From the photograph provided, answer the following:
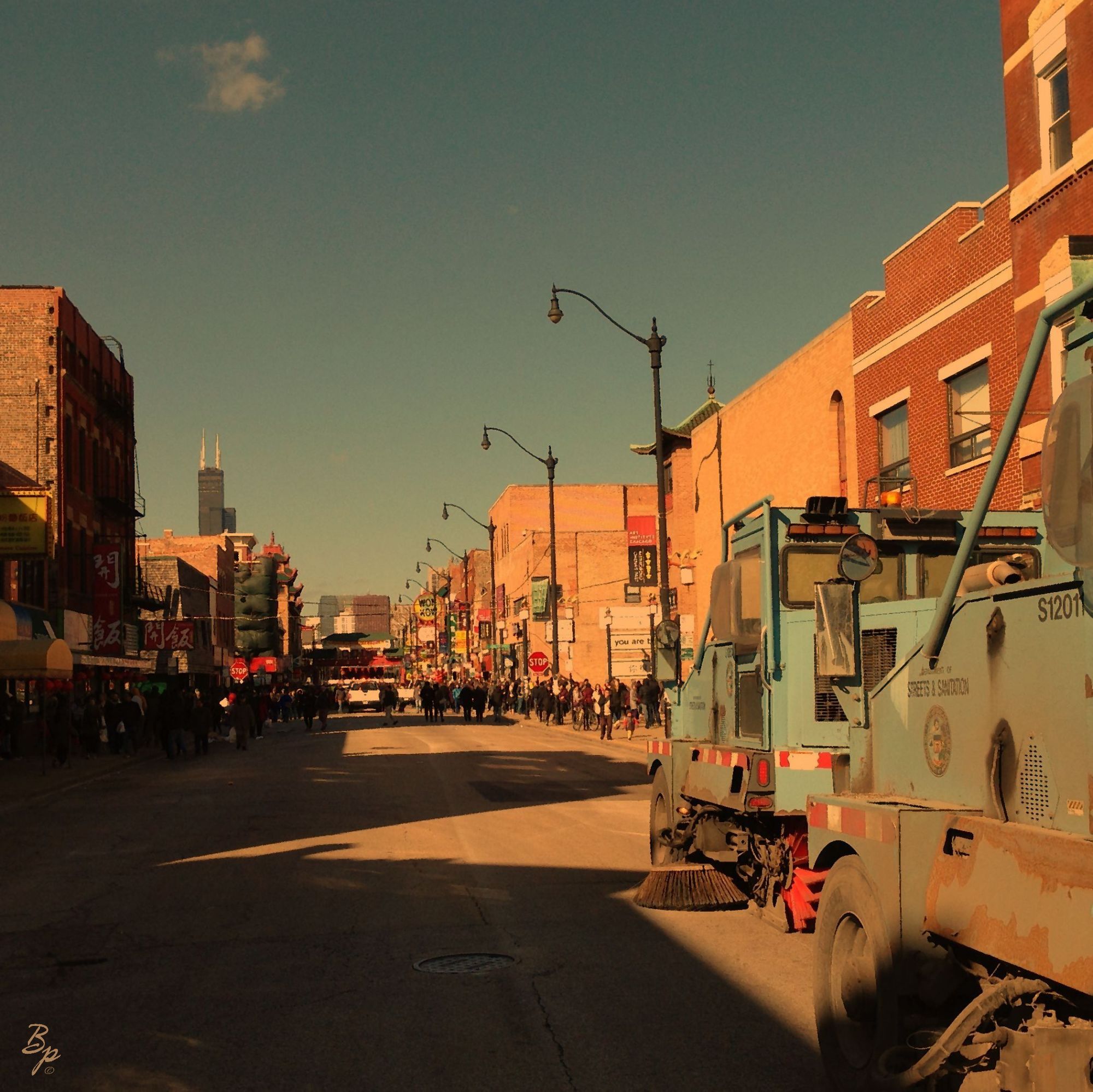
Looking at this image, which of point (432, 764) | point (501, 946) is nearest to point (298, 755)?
point (432, 764)

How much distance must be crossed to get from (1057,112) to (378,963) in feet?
58.8

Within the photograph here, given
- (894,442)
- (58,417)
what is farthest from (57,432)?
(894,442)

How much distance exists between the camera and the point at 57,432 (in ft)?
138

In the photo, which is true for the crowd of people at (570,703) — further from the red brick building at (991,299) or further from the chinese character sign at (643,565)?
the red brick building at (991,299)

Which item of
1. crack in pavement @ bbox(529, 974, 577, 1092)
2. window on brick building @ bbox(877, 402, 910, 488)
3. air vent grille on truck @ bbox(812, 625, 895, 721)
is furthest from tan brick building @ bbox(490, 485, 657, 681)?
air vent grille on truck @ bbox(812, 625, 895, 721)

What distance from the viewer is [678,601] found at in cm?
5059

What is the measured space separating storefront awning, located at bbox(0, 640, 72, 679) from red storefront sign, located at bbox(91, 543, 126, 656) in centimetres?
1676

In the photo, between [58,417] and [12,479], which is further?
[58,417]

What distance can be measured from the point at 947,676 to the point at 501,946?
16.8ft

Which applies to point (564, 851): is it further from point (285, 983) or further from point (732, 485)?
point (732, 485)

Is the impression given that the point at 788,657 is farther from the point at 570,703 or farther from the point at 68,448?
the point at 570,703

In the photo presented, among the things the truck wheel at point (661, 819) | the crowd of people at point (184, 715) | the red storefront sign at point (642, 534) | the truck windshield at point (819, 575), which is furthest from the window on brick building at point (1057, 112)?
the red storefront sign at point (642, 534)

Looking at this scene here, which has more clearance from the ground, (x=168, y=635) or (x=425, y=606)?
(x=425, y=606)
